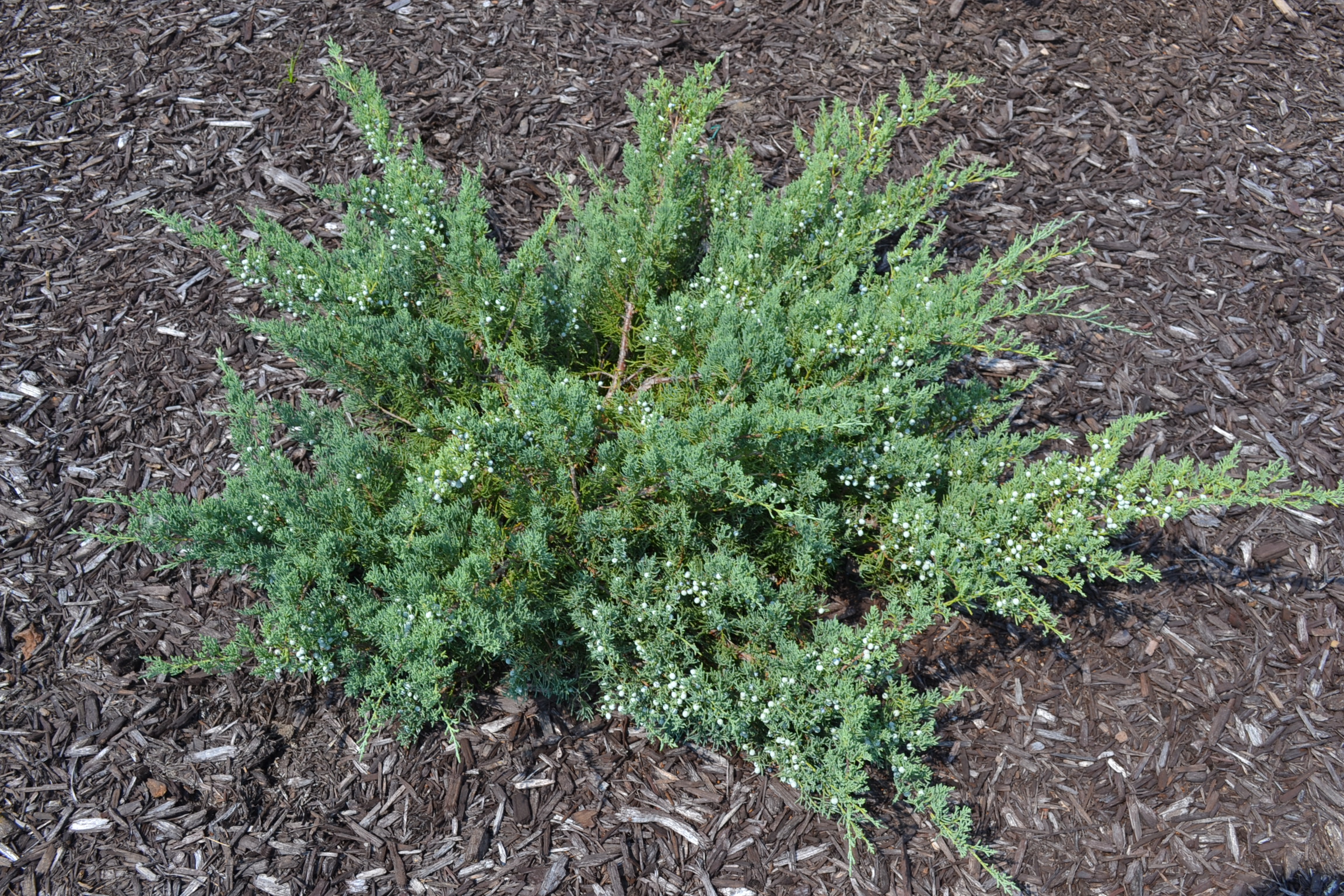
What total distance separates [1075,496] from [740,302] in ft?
3.98

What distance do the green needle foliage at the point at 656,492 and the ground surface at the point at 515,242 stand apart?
232 mm

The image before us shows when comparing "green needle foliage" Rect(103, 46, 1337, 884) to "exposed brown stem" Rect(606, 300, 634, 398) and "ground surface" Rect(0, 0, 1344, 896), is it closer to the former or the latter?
"exposed brown stem" Rect(606, 300, 634, 398)

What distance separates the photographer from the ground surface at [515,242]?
8.44ft

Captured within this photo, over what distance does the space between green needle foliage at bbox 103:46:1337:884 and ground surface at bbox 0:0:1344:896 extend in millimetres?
232

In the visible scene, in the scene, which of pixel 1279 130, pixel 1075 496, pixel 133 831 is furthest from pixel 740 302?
pixel 1279 130

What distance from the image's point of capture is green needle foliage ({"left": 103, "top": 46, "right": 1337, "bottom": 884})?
240 cm

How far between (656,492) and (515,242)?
184cm

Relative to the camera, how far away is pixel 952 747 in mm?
2791

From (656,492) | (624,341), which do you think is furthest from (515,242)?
(656,492)

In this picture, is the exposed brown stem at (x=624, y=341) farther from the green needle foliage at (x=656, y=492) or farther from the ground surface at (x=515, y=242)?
the ground surface at (x=515, y=242)

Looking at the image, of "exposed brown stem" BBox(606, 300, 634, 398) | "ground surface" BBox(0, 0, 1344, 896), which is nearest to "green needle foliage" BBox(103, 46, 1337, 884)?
"exposed brown stem" BBox(606, 300, 634, 398)

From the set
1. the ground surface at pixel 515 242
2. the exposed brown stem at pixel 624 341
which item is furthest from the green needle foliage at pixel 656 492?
the ground surface at pixel 515 242

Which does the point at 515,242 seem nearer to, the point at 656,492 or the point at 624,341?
the point at 624,341

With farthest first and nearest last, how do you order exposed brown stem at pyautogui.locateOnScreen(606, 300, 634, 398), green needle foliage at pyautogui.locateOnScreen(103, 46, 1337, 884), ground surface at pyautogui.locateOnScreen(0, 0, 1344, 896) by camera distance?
exposed brown stem at pyautogui.locateOnScreen(606, 300, 634, 398), ground surface at pyautogui.locateOnScreen(0, 0, 1344, 896), green needle foliage at pyautogui.locateOnScreen(103, 46, 1337, 884)
